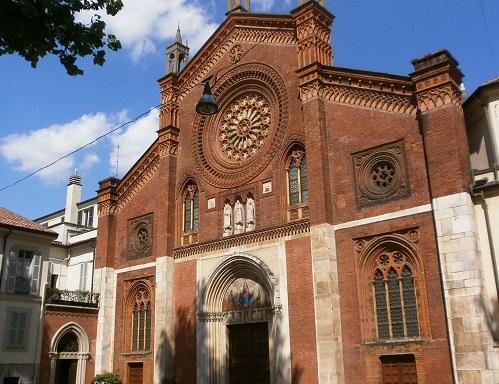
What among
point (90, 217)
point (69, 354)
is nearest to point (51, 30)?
point (69, 354)

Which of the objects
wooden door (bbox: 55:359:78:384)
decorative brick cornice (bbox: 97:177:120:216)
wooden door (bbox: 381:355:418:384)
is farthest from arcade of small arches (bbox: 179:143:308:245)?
wooden door (bbox: 55:359:78:384)

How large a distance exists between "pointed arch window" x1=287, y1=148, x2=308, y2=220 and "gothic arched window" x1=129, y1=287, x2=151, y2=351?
28.9ft

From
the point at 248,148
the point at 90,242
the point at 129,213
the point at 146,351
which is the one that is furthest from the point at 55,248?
the point at 248,148

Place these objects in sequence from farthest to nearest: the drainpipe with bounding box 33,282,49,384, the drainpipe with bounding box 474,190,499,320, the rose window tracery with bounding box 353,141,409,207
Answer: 1. the drainpipe with bounding box 33,282,49,384
2. the rose window tracery with bounding box 353,141,409,207
3. the drainpipe with bounding box 474,190,499,320

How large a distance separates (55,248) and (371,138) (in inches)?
859

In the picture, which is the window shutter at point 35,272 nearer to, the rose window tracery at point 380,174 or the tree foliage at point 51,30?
the rose window tracery at point 380,174

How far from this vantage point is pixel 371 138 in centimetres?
1872

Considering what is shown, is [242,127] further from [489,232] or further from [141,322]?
[489,232]

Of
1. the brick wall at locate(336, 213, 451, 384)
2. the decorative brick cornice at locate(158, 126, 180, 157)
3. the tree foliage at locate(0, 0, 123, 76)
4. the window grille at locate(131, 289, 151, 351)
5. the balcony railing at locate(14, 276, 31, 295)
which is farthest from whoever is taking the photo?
the decorative brick cornice at locate(158, 126, 180, 157)

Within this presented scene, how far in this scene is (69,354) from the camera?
25.1 meters

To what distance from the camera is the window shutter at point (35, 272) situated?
24.1 meters

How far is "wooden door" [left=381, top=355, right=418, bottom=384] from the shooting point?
53.0ft

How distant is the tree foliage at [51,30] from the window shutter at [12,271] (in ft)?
56.9

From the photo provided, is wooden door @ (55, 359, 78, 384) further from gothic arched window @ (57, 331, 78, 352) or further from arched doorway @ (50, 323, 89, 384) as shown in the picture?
gothic arched window @ (57, 331, 78, 352)
